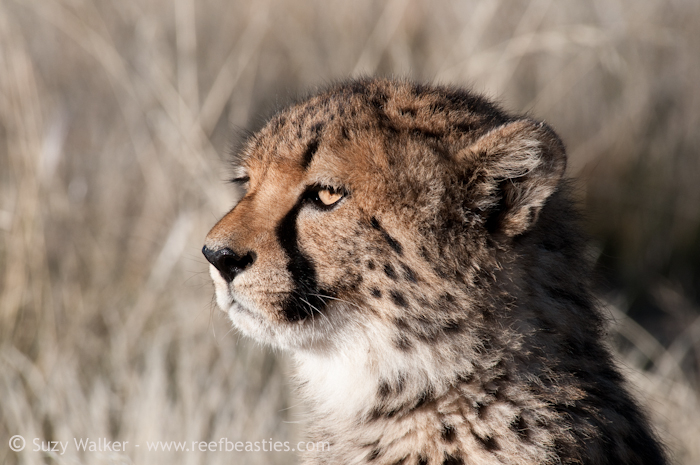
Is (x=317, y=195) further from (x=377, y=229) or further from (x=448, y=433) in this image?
(x=448, y=433)

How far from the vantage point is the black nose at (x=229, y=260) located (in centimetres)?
188

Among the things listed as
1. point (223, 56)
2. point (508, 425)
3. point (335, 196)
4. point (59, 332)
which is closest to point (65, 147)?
point (223, 56)

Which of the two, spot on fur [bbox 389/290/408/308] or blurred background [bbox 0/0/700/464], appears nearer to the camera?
spot on fur [bbox 389/290/408/308]

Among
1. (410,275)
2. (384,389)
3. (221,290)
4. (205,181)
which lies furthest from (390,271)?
(205,181)

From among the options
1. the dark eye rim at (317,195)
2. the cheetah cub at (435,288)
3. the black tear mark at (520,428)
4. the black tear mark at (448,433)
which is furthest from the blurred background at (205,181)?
the dark eye rim at (317,195)

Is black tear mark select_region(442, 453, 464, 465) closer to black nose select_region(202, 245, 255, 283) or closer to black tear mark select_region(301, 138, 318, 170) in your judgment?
black nose select_region(202, 245, 255, 283)

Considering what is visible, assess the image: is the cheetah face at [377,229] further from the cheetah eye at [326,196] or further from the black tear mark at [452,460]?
the black tear mark at [452,460]

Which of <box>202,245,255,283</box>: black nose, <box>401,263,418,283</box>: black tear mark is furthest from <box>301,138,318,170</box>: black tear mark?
<box>401,263,418,283</box>: black tear mark

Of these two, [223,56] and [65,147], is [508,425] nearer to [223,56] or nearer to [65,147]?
[65,147]

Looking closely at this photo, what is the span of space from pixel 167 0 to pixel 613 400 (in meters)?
5.73

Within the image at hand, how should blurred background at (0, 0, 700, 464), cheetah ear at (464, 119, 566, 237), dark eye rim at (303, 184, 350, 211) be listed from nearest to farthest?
1. cheetah ear at (464, 119, 566, 237)
2. dark eye rim at (303, 184, 350, 211)
3. blurred background at (0, 0, 700, 464)

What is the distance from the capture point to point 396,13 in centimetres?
471

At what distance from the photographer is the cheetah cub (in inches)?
73.2

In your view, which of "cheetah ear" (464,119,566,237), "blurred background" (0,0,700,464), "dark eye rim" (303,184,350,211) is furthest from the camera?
"blurred background" (0,0,700,464)
